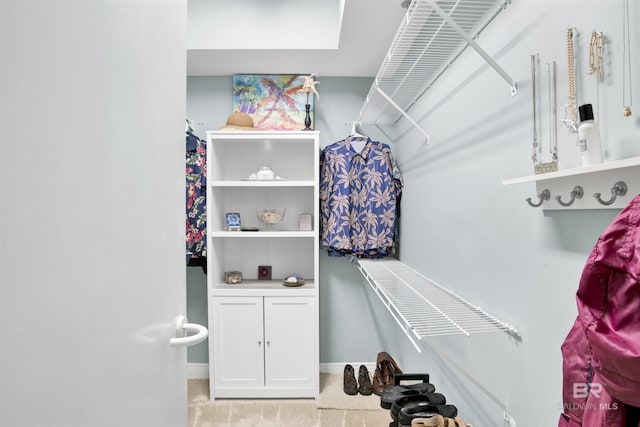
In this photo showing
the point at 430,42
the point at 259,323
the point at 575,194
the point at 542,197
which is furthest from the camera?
the point at 259,323

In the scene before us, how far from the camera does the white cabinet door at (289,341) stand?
2656mm

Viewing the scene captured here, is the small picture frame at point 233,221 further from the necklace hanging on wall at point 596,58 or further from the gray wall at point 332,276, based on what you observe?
the necklace hanging on wall at point 596,58

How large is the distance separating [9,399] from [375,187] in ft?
8.19

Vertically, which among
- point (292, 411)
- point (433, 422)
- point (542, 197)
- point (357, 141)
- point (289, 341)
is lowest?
point (292, 411)

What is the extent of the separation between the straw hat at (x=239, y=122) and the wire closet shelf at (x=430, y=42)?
1.03 m

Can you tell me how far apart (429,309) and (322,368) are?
1.81 m

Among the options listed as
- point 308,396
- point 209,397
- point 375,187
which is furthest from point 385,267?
point 209,397

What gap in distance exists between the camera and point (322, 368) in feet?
10.00

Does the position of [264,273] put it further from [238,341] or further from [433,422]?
[433,422]

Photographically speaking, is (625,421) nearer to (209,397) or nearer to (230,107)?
(209,397)

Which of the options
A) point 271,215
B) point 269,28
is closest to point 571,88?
point 269,28

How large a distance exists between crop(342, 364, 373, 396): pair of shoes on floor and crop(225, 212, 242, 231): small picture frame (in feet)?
4.52

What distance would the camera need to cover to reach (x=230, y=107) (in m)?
3.02

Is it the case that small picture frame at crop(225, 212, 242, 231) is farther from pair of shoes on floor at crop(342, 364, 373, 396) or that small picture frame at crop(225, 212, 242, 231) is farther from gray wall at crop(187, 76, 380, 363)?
pair of shoes on floor at crop(342, 364, 373, 396)
